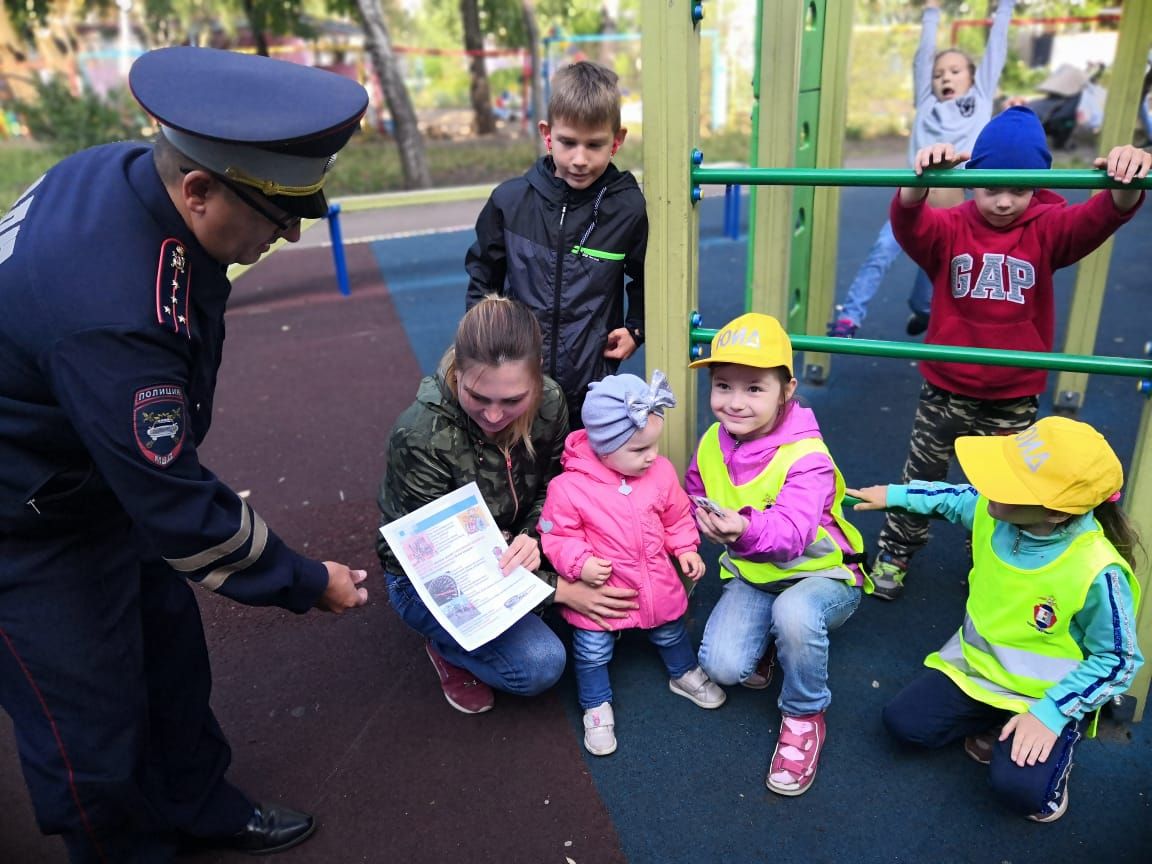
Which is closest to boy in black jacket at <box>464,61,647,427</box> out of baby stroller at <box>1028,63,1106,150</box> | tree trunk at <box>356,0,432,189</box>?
tree trunk at <box>356,0,432,189</box>

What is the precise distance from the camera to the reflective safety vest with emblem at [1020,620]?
5.97 feet

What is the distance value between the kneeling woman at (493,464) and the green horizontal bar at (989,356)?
21.7 inches

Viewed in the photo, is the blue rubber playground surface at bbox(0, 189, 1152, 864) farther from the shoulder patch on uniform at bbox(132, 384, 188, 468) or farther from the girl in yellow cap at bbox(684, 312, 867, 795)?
the shoulder patch on uniform at bbox(132, 384, 188, 468)

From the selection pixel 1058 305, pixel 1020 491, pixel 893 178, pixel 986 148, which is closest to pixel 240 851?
pixel 1020 491

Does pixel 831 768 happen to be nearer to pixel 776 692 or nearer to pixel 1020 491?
pixel 776 692

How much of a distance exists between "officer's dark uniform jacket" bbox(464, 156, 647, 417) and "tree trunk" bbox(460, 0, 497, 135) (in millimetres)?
14978

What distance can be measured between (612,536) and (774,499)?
42 cm

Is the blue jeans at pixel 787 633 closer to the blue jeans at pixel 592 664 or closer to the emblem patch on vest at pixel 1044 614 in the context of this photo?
the blue jeans at pixel 592 664

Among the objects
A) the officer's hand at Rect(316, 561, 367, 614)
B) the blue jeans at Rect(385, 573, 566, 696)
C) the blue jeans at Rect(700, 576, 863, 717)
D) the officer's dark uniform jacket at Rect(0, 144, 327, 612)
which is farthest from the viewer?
the blue jeans at Rect(385, 573, 566, 696)

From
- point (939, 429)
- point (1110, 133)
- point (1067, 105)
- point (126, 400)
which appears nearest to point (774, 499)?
point (939, 429)

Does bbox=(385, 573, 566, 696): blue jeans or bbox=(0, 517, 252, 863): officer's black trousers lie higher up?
bbox=(0, 517, 252, 863): officer's black trousers

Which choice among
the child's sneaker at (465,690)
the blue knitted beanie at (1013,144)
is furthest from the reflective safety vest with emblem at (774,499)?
the blue knitted beanie at (1013,144)

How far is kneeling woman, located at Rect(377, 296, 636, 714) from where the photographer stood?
6.79 feet

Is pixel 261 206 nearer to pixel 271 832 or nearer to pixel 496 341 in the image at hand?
pixel 496 341
